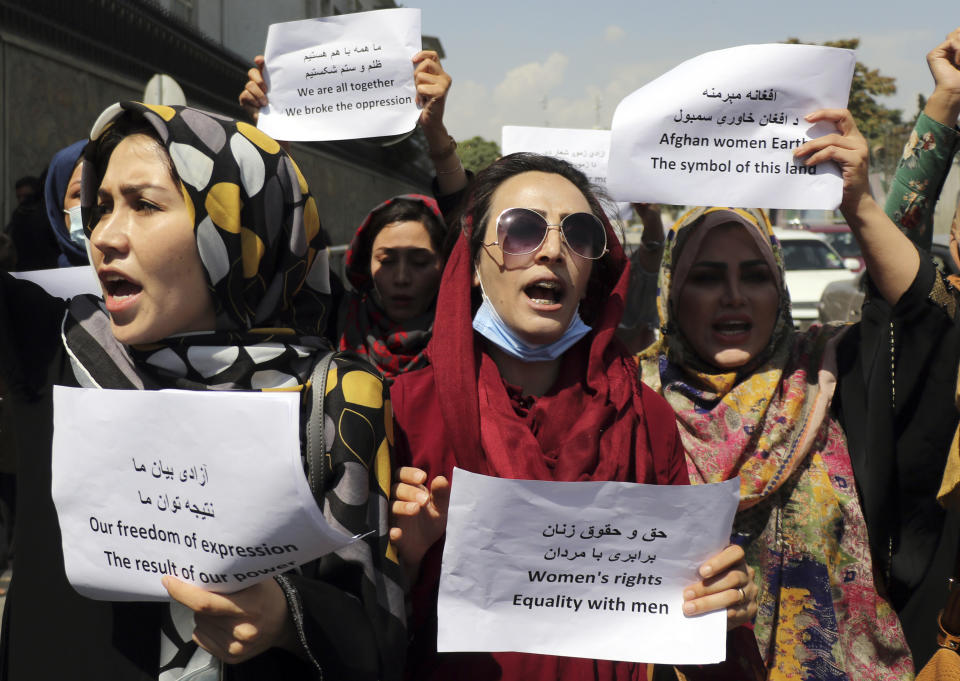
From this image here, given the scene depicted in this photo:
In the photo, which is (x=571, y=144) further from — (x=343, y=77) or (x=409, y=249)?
(x=343, y=77)

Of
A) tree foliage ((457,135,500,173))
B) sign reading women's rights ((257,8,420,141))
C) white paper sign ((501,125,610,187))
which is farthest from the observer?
tree foliage ((457,135,500,173))

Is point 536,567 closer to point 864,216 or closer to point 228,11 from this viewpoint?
point 864,216

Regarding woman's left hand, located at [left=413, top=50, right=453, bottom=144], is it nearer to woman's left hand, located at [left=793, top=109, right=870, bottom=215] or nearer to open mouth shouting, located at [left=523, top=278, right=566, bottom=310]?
open mouth shouting, located at [left=523, top=278, right=566, bottom=310]

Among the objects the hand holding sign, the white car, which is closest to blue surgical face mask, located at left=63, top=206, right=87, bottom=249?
the hand holding sign

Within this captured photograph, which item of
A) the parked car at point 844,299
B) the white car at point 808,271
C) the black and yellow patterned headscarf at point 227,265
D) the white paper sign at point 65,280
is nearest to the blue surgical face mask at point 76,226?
the white paper sign at point 65,280

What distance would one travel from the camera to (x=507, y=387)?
2.04 m

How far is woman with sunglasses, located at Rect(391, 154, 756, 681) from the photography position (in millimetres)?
1829

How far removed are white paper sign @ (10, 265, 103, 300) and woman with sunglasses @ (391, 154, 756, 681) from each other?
0.69 m

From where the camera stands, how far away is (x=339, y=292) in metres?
3.68

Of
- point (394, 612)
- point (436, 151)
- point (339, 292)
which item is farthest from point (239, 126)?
point (339, 292)

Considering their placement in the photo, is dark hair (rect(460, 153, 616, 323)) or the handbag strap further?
dark hair (rect(460, 153, 616, 323))

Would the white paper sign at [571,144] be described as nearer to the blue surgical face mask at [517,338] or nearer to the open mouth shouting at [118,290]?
the blue surgical face mask at [517,338]

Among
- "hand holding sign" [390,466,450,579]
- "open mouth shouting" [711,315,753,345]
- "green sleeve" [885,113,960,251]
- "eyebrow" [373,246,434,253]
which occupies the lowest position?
"hand holding sign" [390,466,450,579]

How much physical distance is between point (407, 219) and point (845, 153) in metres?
1.76
